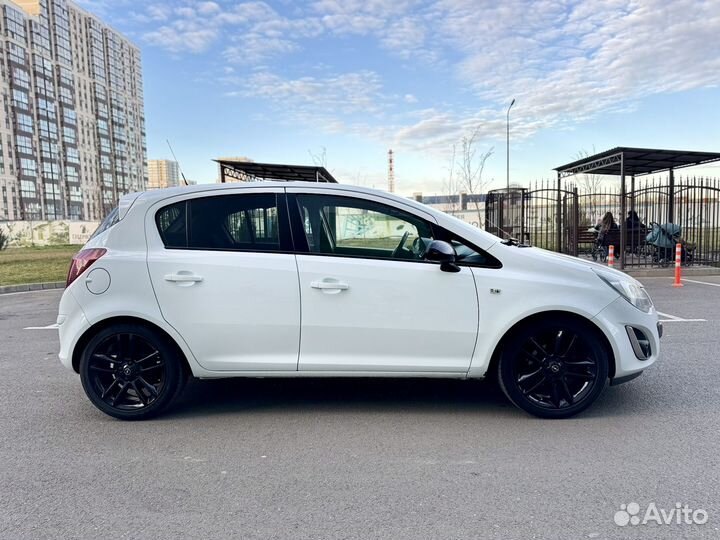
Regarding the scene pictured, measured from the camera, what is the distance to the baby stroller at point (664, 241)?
14961 mm

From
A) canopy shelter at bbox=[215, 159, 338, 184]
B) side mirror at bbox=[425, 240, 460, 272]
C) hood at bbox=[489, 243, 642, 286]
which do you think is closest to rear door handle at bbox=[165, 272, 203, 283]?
side mirror at bbox=[425, 240, 460, 272]

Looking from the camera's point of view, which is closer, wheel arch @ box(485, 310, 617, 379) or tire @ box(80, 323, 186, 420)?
wheel arch @ box(485, 310, 617, 379)

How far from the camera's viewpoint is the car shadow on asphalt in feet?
13.7

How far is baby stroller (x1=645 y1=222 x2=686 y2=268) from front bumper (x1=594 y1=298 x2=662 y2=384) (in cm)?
1253

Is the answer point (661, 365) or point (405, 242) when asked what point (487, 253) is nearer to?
point (405, 242)

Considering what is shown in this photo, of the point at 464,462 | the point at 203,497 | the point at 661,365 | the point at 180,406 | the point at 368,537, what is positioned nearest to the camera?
the point at 368,537

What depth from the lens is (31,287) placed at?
13203 millimetres

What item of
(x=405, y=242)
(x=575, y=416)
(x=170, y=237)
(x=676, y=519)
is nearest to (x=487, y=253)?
(x=405, y=242)

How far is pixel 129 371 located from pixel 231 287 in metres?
1.01

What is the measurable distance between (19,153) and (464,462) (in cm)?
10236

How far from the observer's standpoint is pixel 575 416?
3.88 metres

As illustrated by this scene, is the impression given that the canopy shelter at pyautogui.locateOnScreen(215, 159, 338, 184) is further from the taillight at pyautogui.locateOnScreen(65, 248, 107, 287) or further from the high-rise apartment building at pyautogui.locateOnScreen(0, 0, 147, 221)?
the high-rise apartment building at pyautogui.locateOnScreen(0, 0, 147, 221)

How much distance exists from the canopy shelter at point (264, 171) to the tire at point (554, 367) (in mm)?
11995

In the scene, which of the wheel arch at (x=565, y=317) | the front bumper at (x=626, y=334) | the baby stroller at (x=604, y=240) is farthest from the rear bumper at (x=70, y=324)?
the baby stroller at (x=604, y=240)
